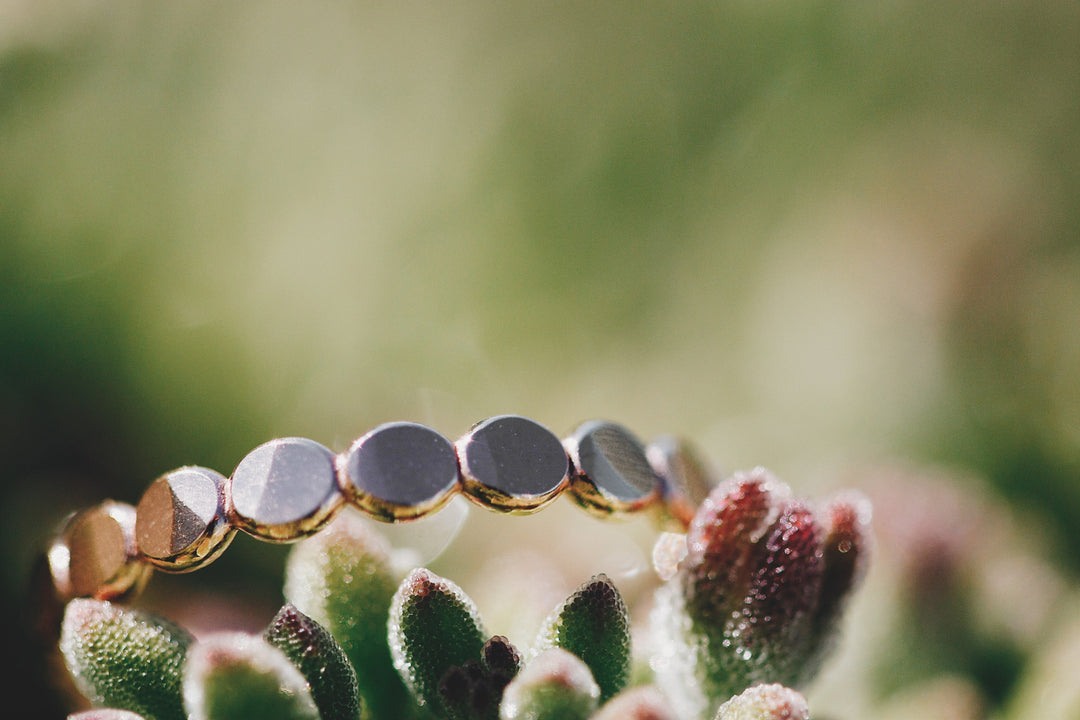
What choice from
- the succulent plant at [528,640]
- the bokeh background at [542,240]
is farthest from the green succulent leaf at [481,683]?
the bokeh background at [542,240]

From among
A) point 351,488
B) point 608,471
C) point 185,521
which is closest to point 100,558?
point 185,521

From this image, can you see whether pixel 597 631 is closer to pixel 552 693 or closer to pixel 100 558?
pixel 552 693

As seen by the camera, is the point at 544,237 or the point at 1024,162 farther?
the point at 544,237

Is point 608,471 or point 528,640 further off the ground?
point 608,471

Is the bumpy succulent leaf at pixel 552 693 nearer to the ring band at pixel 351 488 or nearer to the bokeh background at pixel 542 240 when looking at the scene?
the ring band at pixel 351 488

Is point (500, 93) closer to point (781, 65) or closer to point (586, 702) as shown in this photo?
point (781, 65)

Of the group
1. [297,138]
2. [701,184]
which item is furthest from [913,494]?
[297,138]

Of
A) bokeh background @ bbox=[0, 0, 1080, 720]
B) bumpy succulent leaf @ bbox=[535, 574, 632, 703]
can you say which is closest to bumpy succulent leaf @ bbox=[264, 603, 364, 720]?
bumpy succulent leaf @ bbox=[535, 574, 632, 703]
